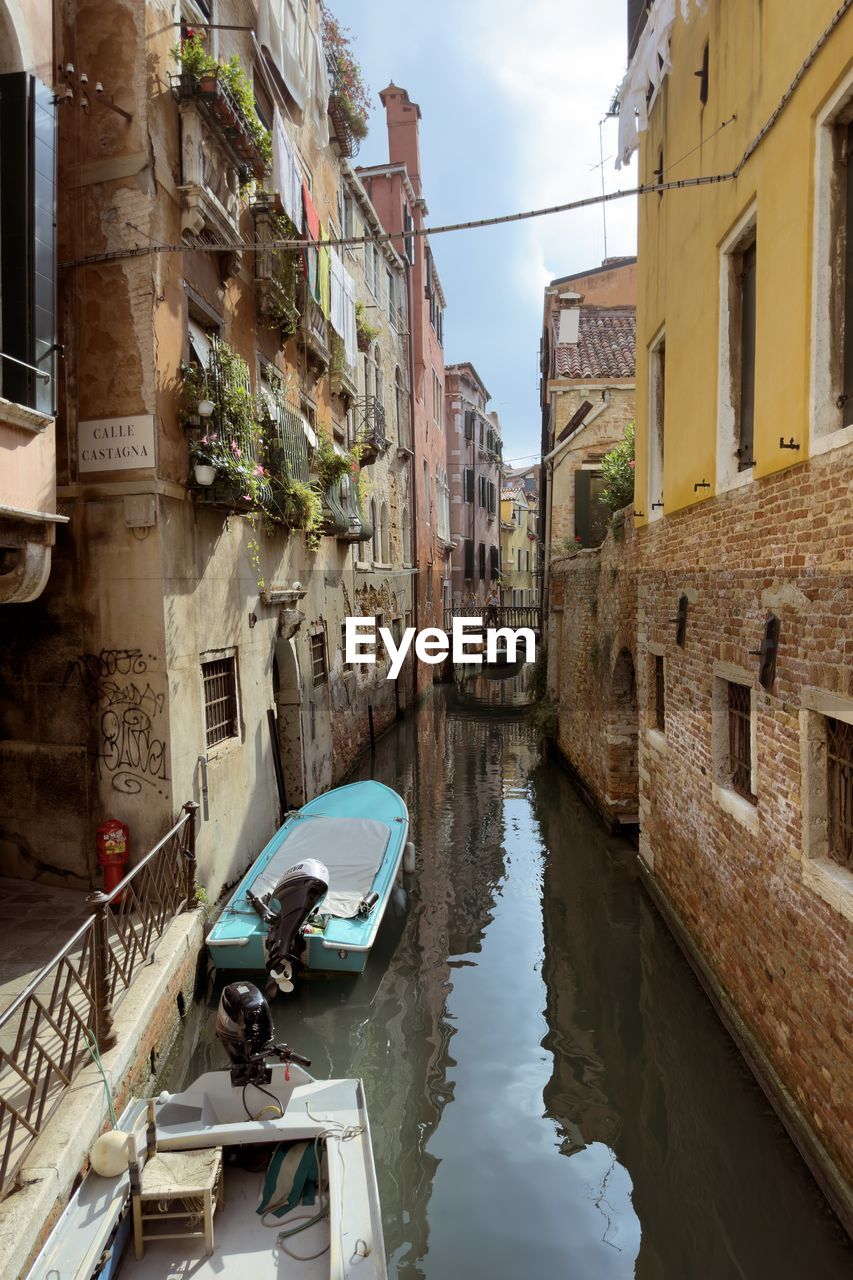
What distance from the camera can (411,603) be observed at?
22.6 meters

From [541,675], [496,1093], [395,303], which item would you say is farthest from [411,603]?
[496,1093]

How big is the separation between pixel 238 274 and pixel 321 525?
3600 millimetres

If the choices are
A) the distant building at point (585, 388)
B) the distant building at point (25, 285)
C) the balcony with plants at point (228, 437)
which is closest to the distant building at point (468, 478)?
the distant building at point (585, 388)

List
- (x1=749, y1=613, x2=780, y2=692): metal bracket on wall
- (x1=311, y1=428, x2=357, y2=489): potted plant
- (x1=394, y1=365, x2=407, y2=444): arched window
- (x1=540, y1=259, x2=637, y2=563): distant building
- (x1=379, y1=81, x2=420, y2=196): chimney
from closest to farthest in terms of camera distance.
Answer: (x1=749, y1=613, x2=780, y2=692): metal bracket on wall < (x1=311, y1=428, x2=357, y2=489): potted plant < (x1=540, y1=259, x2=637, y2=563): distant building < (x1=394, y1=365, x2=407, y2=444): arched window < (x1=379, y1=81, x2=420, y2=196): chimney

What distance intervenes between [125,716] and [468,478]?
29.6 meters

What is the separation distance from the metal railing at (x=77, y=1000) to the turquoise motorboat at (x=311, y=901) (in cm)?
56

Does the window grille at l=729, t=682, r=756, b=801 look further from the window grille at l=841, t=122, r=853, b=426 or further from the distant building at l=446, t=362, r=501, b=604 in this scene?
the distant building at l=446, t=362, r=501, b=604

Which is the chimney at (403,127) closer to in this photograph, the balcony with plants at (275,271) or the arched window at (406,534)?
the arched window at (406,534)

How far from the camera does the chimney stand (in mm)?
24188

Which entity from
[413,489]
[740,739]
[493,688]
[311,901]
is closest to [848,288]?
[740,739]

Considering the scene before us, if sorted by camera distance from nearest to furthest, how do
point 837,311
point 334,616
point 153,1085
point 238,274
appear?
point 837,311, point 153,1085, point 238,274, point 334,616

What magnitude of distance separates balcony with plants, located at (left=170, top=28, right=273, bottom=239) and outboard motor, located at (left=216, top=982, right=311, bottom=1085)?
612 centimetres

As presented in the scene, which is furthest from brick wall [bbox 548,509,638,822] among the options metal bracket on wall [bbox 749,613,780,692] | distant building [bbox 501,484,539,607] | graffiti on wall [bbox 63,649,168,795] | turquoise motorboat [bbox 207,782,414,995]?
distant building [bbox 501,484,539,607]

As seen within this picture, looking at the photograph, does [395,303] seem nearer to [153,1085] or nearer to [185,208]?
[185,208]
